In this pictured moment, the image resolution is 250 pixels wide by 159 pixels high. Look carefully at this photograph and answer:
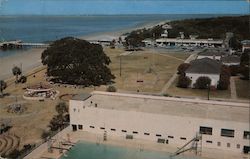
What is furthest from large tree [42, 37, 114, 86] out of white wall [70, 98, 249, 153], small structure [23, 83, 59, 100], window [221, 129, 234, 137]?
window [221, 129, 234, 137]

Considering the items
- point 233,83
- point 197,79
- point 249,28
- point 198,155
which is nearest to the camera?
point 198,155

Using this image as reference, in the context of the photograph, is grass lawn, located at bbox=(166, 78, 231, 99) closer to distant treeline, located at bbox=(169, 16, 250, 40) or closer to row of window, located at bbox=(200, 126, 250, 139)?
row of window, located at bbox=(200, 126, 250, 139)

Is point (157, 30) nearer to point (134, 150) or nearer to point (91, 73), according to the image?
point (91, 73)

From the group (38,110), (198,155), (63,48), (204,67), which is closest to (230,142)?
(198,155)

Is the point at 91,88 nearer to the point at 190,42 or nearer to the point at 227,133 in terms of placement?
the point at 227,133

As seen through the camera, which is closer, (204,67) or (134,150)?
(134,150)

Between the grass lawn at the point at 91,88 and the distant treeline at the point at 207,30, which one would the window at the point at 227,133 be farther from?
the distant treeline at the point at 207,30

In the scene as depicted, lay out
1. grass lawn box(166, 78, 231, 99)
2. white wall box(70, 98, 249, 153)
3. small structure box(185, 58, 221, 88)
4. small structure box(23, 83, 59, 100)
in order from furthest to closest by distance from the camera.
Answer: small structure box(185, 58, 221, 88) → grass lawn box(166, 78, 231, 99) → small structure box(23, 83, 59, 100) → white wall box(70, 98, 249, 153)
